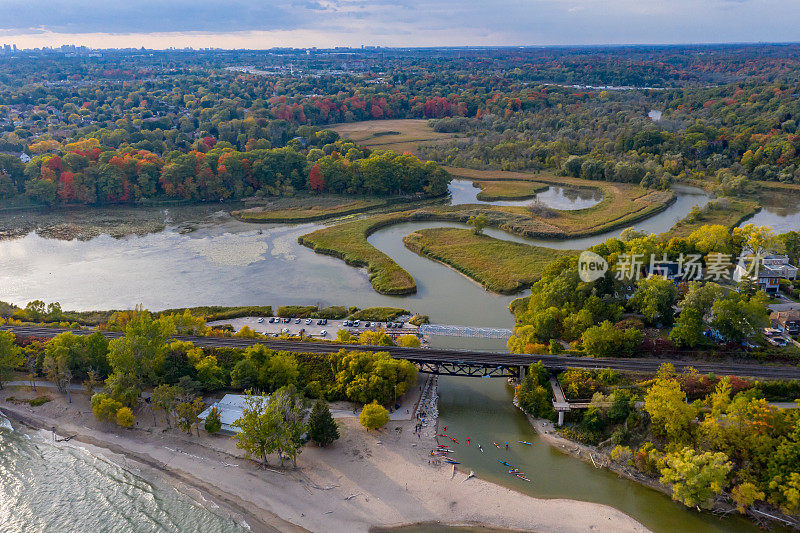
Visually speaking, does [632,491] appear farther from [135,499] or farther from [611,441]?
[135,499]

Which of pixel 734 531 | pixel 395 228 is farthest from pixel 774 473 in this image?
pixel 395 228

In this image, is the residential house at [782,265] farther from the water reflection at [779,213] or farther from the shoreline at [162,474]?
the shoreline at [162,474]

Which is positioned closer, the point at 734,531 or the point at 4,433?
the point at 734,531

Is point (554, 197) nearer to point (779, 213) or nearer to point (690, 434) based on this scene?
point (779, 213)

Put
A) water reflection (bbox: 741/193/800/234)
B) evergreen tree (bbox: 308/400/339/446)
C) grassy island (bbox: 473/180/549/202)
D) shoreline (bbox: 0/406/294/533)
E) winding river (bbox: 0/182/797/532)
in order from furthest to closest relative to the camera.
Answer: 1. grassy island (bbox: 473/180/549/202)
2. water reflection (bbox: 741/193/800/234)
3. evergreen tree (bbox: 308/400/339/446)
4. winding river (bbox: 0/182/797/532)
5. shoreline (bbox: 0/406/294/533)

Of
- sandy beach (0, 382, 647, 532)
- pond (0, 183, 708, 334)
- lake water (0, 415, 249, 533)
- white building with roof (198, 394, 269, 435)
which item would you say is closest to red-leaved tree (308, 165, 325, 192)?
pond (0, 183, 708, 334)

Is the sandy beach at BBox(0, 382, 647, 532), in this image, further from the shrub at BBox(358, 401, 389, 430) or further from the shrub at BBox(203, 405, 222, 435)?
the shrub at BBox(358, 401, 389, 430)

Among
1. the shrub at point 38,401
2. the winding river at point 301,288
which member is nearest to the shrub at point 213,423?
the winding river at point 301,288
